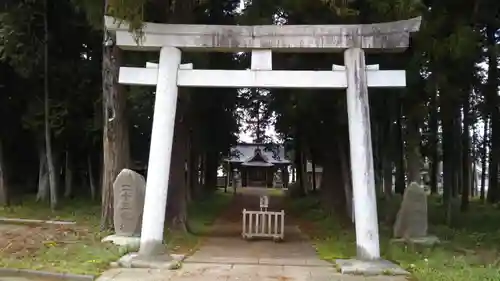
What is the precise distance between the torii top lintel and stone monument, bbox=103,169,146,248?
3.18 metres

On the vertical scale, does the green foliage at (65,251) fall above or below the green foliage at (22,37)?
below

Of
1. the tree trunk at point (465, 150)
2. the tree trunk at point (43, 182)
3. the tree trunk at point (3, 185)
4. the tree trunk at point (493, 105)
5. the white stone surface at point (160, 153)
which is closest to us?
the white stone surface at point (160, 153)

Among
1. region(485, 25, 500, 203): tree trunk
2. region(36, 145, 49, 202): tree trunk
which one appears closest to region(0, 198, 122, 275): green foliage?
region(36, 145, 49, 202): tree trunk

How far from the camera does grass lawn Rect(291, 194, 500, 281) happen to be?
9.73m

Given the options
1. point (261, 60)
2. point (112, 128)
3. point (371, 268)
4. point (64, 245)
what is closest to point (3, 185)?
point (112, 128)

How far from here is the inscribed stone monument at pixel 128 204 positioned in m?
13.1

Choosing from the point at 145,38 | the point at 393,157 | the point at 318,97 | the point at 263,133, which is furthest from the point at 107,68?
the point at 263,133

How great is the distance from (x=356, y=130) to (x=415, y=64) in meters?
3.87

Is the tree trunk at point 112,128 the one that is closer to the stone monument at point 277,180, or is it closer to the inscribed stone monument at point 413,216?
the inscribed stone monument at point 413,216

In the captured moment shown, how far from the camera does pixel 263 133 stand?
40.7 meters

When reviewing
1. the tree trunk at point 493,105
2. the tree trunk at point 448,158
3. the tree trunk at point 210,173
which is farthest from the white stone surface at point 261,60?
the tree trunk at point 210,173

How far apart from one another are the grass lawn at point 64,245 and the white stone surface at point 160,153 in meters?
0.83

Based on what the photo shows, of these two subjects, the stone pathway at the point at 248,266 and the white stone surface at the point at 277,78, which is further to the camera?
the white stone surface at the point at 277,78

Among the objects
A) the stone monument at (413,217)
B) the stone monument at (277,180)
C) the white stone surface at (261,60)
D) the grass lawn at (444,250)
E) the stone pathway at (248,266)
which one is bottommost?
the stone pathway at (248,266)
